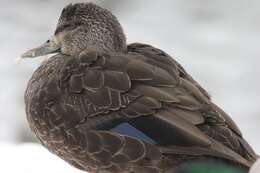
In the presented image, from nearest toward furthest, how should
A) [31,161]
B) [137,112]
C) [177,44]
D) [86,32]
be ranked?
[137,112] → [86,32] → [31,161] → [177,44]

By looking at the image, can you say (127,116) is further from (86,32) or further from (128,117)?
(86,32)

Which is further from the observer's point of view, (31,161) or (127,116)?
(31,161)

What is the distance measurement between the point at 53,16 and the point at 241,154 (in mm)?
4505

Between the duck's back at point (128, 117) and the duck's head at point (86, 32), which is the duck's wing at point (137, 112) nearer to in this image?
the duck's back at point (128, 117)

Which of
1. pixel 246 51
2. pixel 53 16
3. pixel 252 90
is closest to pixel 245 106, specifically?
pixel 252 90

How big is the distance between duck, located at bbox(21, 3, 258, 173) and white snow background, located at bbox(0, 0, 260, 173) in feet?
3.81

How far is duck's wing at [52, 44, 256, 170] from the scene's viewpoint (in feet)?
10.2

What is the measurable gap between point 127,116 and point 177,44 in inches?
149

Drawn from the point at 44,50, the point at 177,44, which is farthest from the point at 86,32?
the point at 177,44

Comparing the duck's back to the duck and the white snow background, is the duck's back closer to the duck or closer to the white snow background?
the duck

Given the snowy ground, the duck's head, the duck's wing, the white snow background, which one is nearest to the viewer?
the duck's wing

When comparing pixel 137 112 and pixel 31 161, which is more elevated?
pixel 137 112

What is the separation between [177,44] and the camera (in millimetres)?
6926

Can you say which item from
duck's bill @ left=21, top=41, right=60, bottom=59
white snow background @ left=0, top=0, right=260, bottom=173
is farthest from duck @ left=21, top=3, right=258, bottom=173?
white snow background @ left=0, top=0, right=260, bottom=173
